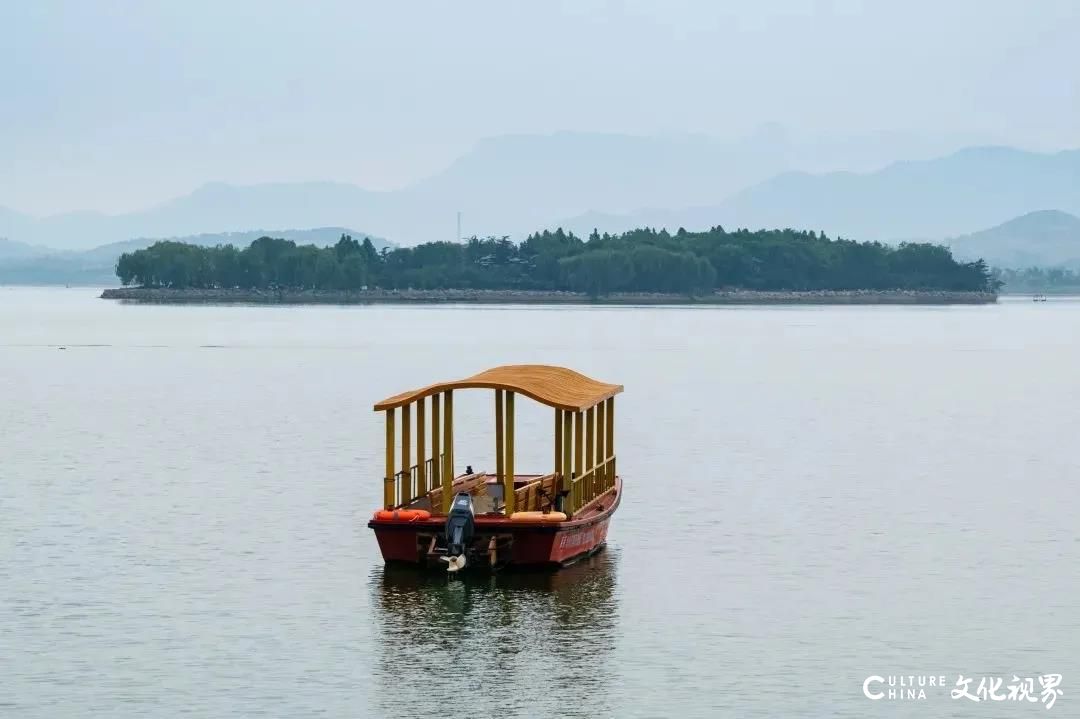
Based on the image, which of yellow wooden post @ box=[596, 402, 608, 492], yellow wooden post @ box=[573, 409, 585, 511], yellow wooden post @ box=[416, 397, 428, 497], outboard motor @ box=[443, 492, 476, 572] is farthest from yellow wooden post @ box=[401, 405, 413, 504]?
yellow wooden post @ box=[596, 402, 608, 492]

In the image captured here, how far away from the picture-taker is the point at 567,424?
130 feet

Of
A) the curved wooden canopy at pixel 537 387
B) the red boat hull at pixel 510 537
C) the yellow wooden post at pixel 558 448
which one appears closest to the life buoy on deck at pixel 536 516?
the red boat hull at pixel 510 537

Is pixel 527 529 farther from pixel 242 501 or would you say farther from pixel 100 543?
pixel 242 501

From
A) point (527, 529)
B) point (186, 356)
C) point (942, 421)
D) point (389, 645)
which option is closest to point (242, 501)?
point (527, 529)

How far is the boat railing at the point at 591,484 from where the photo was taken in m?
40.0

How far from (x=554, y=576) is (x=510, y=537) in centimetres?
156

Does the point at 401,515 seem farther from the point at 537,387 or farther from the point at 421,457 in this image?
the point at 537,387

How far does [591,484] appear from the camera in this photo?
42.2 m

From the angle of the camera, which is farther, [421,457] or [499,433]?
[499,433]

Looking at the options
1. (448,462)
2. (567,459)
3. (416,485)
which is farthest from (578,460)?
(448,462)

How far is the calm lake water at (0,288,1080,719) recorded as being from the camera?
29.3 meters

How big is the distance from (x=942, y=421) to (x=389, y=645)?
53.5m

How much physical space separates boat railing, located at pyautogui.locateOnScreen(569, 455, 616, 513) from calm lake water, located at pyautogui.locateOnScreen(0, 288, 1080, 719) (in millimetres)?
1387

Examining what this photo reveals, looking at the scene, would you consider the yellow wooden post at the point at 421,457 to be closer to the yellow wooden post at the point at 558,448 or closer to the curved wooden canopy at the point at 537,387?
the curved wooden canopy at the point at 537,387
